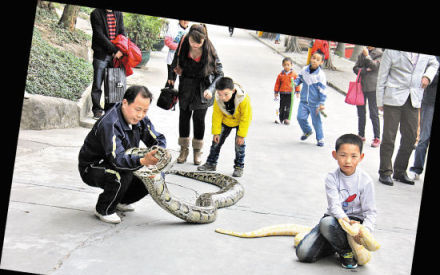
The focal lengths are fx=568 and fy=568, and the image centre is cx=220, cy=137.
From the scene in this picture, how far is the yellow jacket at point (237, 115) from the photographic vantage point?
6754mm

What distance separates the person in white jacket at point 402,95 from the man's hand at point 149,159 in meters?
3.76

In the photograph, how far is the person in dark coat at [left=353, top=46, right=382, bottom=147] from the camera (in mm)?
9062

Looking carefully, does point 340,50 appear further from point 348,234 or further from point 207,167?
point 348,234

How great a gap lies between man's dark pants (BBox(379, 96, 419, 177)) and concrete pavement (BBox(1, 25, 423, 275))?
347 millimetres

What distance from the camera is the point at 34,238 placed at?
444cm

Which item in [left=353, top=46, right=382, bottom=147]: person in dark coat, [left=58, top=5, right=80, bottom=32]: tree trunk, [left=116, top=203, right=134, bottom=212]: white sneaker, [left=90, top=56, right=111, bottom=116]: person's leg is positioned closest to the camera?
[left=116, top=203, right=134, bottom=212]: white sneaker

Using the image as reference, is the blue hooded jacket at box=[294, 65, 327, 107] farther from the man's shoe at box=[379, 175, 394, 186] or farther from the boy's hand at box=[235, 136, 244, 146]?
the boy's hand at box=[235, 136, 244, 146]

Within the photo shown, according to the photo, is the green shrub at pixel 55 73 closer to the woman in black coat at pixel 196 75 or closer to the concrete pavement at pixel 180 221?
the concrete pavement at pixel 180 221

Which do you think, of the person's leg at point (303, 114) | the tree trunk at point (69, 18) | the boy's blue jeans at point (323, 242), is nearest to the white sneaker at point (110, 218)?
the boy's blue jeans at point (323, 242)

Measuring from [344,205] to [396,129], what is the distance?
308cm

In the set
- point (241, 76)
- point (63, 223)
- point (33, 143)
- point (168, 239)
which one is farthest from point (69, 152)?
point (241, 76)

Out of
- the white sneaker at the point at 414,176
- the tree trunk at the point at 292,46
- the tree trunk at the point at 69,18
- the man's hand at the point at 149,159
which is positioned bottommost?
the white sneaker at the point at 414,176

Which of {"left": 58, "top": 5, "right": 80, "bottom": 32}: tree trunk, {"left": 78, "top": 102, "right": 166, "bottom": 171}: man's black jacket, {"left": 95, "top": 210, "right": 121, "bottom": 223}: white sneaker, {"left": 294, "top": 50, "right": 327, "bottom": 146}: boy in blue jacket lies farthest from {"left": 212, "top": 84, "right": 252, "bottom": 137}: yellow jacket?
{"left": 58, "top": 5, "right": 80, "bottom": 32}: tree trunk

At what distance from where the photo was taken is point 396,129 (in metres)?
7.25
